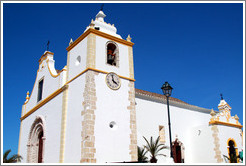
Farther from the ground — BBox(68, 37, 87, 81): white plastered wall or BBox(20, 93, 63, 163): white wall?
BBox(68, 37, 87, 81): white plastered wall

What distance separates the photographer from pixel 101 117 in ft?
49.2

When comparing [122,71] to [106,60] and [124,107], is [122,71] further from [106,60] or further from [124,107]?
[124,107]

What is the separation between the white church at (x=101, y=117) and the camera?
1486 cm

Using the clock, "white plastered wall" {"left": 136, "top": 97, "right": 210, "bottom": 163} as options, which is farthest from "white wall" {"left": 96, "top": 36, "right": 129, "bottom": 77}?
"white plastered wall" {"left": 136, "top": 97, "right": 210, "bottom": 163}

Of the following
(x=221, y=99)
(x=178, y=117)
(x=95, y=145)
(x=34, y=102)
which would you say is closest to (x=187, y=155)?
(x=178, y=117)

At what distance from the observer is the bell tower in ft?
47.5

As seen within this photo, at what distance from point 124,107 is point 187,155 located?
873 cm

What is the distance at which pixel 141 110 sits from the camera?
19.7 meters

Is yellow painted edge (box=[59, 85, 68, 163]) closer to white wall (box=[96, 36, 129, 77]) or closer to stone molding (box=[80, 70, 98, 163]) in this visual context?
stone molding (box=[80, 70, 98, 163])

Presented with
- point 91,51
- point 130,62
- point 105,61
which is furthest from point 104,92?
point 130,62

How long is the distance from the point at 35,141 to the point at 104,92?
794 cm

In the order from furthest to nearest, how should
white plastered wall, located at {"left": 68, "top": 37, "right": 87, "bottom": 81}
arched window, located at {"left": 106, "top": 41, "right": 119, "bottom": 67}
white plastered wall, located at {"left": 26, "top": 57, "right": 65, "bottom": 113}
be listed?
white plastered wall, located at {"left": 26, "top": 57, "right": 65, "bottom": 113} → arched window, located at {"left": 106, "top": 41, "right": 119, "bottom": 67} → white plastered wall, located at {"left": 68, "top": 37, "right": 87, "bottom": 81}

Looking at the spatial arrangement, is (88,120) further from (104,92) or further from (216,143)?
(216,143)

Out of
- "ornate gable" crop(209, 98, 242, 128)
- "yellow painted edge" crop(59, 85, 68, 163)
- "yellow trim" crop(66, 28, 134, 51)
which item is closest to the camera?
"yellow painted edge" crop(59, 85, 68, 163)
